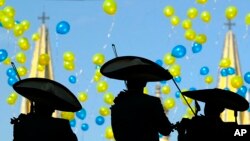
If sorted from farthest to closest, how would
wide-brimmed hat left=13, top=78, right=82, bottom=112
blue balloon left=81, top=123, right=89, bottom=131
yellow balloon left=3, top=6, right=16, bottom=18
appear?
blue balloon left=81, top=123, right=89, bottom=131 < yellow balloon left=3, top=6, right=16, bottom=18 < wide-brimmed hat left=13, top=78, right=82, bottom=112

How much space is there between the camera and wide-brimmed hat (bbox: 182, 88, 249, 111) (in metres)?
4.29

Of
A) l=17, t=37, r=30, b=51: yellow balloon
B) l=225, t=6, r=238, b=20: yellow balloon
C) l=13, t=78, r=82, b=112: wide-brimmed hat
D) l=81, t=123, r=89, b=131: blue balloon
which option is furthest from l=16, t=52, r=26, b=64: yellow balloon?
l=13, t=78, r=82, b=112: wide-brimmed hat

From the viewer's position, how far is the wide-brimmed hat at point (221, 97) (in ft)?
14.1

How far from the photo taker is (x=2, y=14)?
35.8ft

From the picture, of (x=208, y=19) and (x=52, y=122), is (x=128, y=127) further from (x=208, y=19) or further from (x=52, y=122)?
(x=208, y=19)

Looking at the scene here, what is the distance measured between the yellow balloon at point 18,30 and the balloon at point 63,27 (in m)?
0.68

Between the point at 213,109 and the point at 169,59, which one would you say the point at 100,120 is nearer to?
the point at 169,59

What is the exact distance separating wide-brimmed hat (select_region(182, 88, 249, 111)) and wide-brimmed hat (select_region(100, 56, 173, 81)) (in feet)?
0.98

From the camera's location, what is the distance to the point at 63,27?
11312mm

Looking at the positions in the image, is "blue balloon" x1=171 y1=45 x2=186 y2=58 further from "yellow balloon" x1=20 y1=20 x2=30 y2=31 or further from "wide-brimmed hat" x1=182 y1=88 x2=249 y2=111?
"wide-brimmed hat" x1=182 y1=88 x2=249 y2=111

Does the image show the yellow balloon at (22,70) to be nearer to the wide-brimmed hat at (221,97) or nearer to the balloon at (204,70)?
the balloon at (204,70)

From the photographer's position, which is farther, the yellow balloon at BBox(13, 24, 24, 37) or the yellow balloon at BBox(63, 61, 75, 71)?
the yellow balloon at BBox(63, 61, 75, 71)

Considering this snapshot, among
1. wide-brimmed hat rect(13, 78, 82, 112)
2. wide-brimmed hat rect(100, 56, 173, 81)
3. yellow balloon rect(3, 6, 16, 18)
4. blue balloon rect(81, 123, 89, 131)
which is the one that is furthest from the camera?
blue balloon rect(81, 123, 89, 131)

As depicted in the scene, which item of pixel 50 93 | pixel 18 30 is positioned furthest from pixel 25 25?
pixel 50 93
